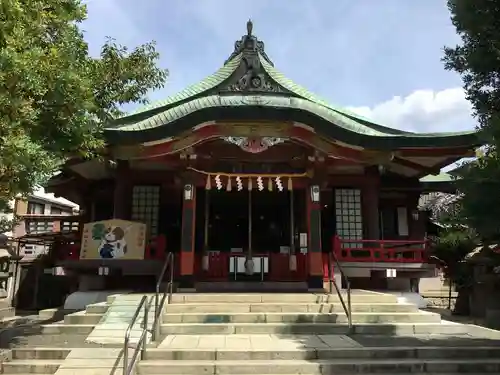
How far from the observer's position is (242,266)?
43.2ft

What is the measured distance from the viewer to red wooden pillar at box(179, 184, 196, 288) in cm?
1255

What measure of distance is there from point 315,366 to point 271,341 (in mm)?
1440

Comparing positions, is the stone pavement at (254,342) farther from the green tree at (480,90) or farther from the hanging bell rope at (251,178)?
the hanging bell rope at (251,178)

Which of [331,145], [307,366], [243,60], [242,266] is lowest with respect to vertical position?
[307,366]

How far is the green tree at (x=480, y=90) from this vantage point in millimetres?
7141

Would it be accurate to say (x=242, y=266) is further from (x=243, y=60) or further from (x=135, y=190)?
(x=243, y=60)

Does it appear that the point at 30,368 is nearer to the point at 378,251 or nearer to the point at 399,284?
the point at 378,251

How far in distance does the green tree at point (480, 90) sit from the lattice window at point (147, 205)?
31.6 ft

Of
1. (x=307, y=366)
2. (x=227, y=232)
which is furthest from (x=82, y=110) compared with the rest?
(x=227, y=232)

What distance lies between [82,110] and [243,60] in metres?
9.12

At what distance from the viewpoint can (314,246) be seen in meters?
12.7

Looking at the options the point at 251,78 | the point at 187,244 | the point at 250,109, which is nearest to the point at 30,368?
the point at 187,244

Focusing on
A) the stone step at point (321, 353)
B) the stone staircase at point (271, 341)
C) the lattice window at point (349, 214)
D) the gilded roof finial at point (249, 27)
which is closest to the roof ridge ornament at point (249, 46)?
the gilded roof finial at point (249, 27)

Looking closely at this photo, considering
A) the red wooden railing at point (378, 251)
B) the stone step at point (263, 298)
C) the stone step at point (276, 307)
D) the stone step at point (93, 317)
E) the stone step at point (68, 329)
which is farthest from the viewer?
the red wooden railing at point (378, 251)
